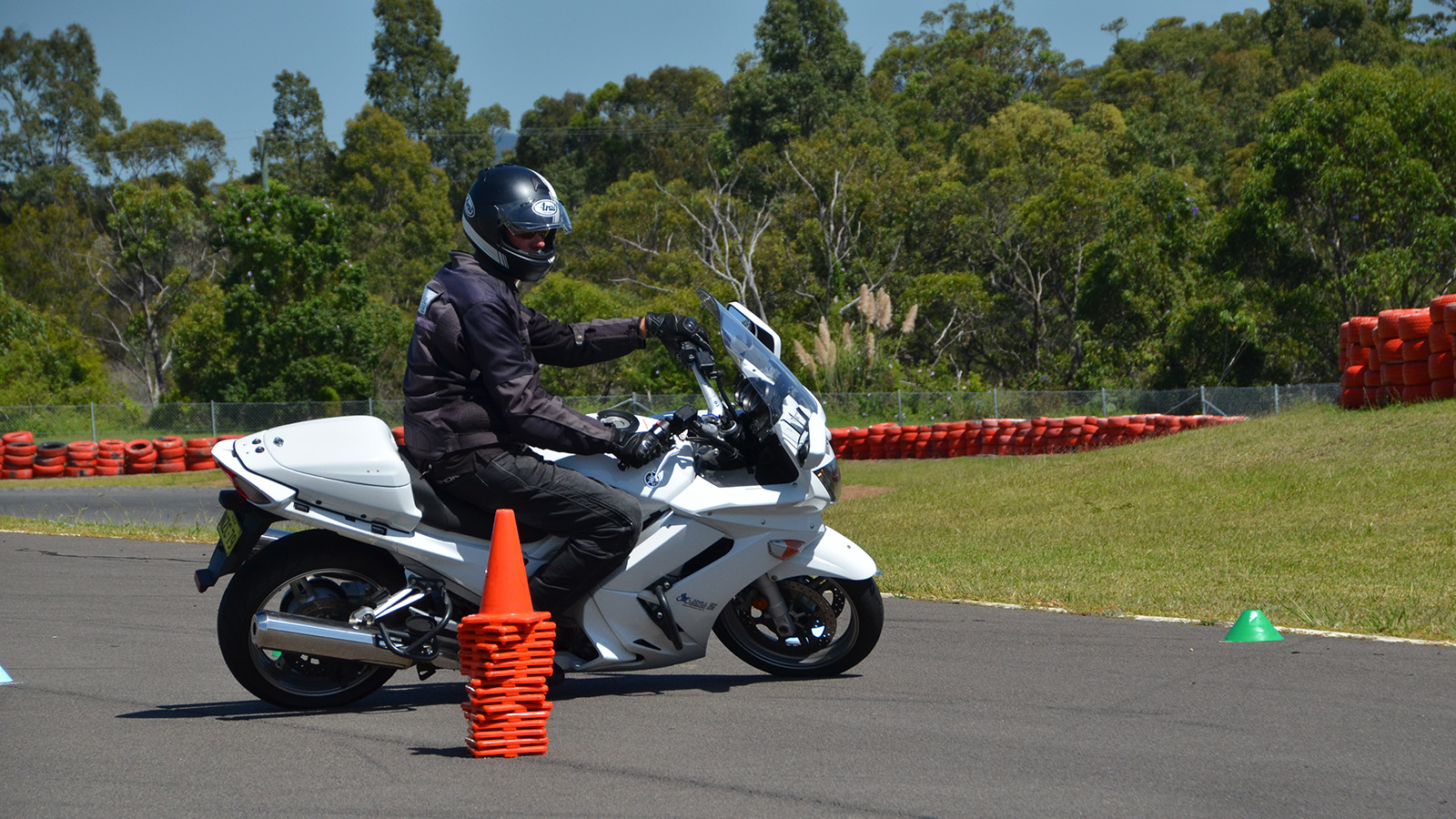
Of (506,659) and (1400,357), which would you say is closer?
(506,659)

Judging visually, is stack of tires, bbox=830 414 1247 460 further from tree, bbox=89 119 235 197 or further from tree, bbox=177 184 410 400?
tree, bbox=89 119 235 197

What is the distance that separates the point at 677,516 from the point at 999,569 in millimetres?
5770

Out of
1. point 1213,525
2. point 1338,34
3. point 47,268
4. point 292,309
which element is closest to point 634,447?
point 1213,525

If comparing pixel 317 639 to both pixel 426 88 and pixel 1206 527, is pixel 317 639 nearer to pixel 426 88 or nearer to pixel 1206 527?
pixel 1206 527

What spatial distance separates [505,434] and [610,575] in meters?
0.73

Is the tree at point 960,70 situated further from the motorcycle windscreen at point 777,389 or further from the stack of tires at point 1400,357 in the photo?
the motorcycle windscreen at point 777,389

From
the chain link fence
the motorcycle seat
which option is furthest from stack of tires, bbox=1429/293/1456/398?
the motorcycle seat

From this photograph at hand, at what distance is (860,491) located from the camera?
2130cm

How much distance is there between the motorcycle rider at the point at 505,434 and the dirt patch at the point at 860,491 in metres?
14.3

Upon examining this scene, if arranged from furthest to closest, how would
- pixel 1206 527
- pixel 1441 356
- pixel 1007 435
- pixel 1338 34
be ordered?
pixel 1338 34 < pixel 1007 435 < pixel 1441 356 < pixel 1206 527

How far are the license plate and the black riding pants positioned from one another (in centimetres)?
79

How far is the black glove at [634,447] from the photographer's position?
5359 mm

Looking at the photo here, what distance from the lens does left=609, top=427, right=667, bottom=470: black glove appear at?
536 cm

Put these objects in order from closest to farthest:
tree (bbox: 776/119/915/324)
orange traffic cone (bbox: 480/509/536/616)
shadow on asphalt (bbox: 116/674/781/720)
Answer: orange traffic cone (bbox: 480/509/536/616) → shadow on asphalt (bbox: 116/674/781/720) → tree (bbox: 776/119/915/324)
